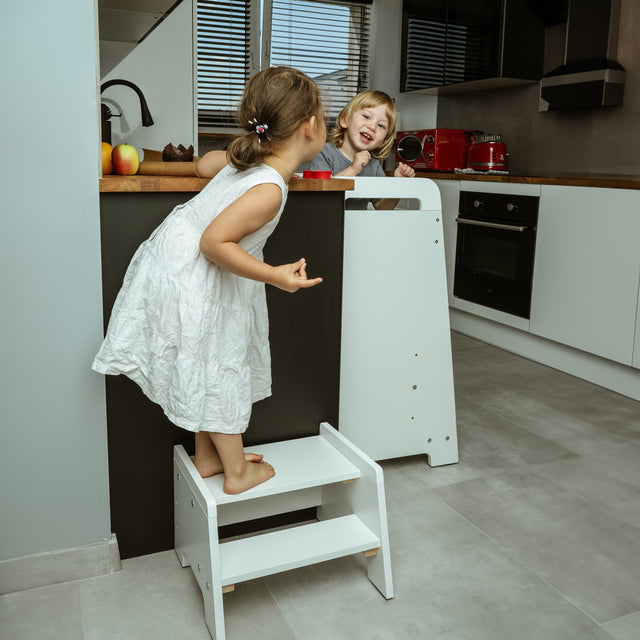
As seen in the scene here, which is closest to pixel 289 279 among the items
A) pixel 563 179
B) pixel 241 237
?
Answer: pixel 241 237

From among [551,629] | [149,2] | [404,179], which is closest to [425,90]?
[149,2]

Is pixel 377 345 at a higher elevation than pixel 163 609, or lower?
higher

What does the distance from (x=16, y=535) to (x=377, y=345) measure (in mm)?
1016

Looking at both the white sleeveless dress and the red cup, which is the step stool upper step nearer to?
the white sleeveless dress

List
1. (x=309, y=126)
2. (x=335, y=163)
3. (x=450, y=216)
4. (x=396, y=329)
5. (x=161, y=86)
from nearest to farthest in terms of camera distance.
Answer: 1. (x=309, y=126)
2. (x=396, y=329)
3. (x=335, y=163)
4. (x=161, y=86)
5. (x=450, y=216)

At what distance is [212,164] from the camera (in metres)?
1.50

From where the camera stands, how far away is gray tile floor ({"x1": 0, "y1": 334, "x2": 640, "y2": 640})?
4.45 ft

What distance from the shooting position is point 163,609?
1405 mm

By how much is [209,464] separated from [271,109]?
0.74 m

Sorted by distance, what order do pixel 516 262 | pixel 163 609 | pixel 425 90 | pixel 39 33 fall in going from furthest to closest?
pixel 425 90, pixel 516 262, pixel 163 609, pixel 39 33

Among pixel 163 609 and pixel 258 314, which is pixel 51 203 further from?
pixel 163 609

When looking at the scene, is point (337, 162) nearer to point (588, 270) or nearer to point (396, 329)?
point (396, 329)

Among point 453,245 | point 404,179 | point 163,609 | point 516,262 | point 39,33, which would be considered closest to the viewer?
point 39,33

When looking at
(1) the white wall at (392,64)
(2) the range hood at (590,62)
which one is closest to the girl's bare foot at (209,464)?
(2) the range hood at (590,62)
